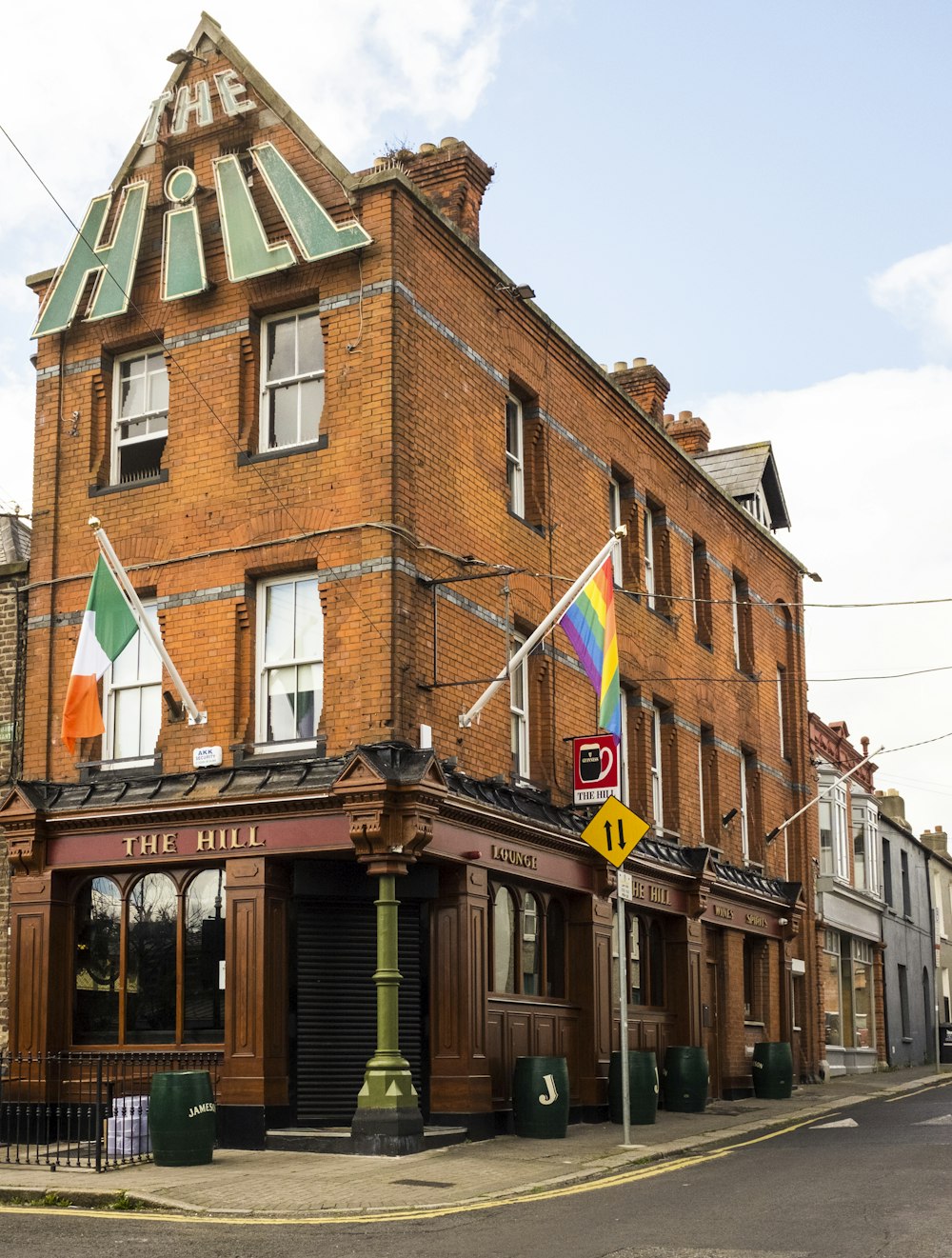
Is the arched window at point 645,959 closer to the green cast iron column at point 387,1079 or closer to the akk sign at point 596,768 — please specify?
the akk sign at point 596,768

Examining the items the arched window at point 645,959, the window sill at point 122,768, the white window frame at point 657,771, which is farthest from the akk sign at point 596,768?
the window sill at point 122,768

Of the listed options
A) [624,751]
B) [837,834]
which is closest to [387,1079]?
[624,751]

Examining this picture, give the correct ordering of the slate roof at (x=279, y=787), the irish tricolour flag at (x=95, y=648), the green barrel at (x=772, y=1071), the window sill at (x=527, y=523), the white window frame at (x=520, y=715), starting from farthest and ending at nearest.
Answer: the green barrel at (x=772, y=1071) < the window sill at (x=527, y=523) < the white window frame at (x=520, y=715) < the irish tricolour flag at (x=95, y=648) < the slate roof at (x=279, y=787)

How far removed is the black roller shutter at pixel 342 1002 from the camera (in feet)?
58.5

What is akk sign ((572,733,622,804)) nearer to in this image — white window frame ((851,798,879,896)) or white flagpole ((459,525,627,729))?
white flagpole ((459,525,627,729))

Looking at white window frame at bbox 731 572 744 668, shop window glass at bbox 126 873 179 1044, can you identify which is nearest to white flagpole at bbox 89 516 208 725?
shop window glass at bbox 126 873 179 1044

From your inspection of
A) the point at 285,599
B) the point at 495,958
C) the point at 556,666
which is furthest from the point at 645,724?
the point at 285,599

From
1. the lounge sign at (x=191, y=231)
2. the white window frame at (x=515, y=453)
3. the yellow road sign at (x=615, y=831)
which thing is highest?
the lounge sign at (x=191, y=231)

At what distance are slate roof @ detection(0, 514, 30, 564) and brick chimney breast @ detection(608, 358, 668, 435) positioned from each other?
1163 cm

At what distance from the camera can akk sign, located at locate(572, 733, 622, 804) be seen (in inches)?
845

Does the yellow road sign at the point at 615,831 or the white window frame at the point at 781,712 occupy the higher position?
the white window frame at the point at 781,712

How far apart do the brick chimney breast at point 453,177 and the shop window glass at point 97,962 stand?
34.0 ft

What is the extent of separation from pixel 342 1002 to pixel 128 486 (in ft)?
23.9

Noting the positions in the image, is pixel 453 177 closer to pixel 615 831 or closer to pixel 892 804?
pixel 615 831
